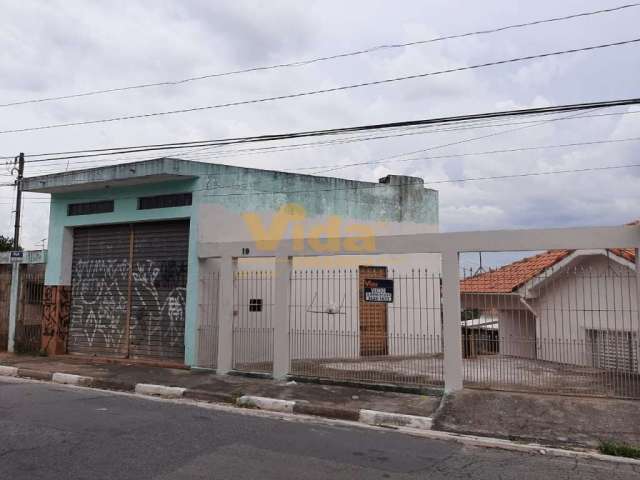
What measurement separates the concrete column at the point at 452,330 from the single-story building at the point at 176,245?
2.66m

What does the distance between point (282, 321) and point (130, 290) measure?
182 inches

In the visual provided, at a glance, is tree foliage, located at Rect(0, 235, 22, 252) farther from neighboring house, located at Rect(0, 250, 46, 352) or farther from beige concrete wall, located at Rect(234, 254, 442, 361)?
beige concrete wall, located at Rect(234, 254, 442, 361)

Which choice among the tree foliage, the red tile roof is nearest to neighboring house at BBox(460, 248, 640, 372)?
the red tile roof

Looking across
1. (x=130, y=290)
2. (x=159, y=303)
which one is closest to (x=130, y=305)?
(x=130, y=290)

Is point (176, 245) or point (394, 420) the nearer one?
point (394, 420)

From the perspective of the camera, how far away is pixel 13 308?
15031mm

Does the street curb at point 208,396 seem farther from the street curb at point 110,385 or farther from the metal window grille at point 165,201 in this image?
the metal window grille at point 165,201

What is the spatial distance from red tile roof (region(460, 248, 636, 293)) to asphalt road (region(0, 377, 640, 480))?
6.03 m

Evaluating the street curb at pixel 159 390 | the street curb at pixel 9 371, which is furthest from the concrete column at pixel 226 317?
the street curb at pixel 9 371

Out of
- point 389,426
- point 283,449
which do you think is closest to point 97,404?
point 283,449

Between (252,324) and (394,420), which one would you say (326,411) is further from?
(252,324)

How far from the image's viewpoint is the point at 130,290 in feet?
43.6

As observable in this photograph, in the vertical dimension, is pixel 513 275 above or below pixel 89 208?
below

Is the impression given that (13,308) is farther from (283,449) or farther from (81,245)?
(283,449)
